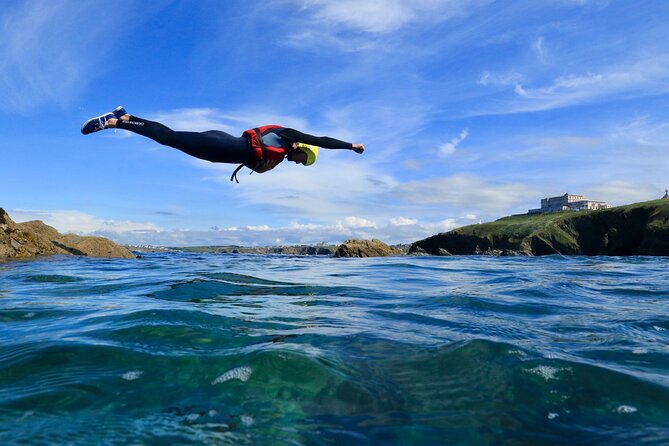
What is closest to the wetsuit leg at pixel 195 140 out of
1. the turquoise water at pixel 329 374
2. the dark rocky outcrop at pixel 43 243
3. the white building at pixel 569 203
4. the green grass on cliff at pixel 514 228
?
the turquoise water at pixel 329 374

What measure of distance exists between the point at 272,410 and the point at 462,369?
1.92 meters

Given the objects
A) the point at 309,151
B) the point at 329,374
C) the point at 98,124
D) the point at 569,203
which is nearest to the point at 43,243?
the point at 98,124

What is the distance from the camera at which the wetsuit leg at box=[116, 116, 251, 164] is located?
339 inches

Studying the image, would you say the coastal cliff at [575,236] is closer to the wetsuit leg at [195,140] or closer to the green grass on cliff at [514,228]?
the green grass on cliff at [514,228]

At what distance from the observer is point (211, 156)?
29.2ft

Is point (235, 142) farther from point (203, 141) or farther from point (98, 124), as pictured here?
point (98, 124)

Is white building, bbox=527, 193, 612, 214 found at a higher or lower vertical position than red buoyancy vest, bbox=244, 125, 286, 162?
higher

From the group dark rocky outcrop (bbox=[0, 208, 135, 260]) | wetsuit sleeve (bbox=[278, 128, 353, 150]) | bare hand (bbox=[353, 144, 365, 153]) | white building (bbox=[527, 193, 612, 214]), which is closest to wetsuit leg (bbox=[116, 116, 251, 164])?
wetsuit sleeve (bbox=[278, 128, 353, 150])

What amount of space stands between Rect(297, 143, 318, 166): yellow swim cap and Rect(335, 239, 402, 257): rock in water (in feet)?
99.3

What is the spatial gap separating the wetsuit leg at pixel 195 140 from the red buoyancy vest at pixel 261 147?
165 millimetres

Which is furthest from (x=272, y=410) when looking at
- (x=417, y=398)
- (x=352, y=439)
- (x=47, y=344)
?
(x=47, y=344)

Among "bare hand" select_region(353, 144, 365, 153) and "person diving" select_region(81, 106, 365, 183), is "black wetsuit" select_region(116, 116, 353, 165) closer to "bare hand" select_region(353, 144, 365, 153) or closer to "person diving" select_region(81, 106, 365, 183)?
"person diving" select_region(81, 106, 365, 183)

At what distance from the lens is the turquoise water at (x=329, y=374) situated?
3068mm

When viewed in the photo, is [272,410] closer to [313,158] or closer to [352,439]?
[352,439]
